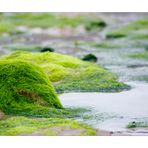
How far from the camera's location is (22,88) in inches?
461

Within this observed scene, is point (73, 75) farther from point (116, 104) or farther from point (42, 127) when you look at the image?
point (42, 127)

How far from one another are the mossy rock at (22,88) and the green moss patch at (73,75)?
6.67 feet

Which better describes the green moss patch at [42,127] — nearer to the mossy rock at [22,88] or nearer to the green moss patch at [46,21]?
the mossy rock at [22,88]

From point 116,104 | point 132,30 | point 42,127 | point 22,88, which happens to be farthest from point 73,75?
point 132,30

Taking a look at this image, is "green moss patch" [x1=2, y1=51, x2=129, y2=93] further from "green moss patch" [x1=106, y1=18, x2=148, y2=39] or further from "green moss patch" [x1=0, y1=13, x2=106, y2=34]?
"green moss patch" [x1=0, y1=13, x2=106, y2=34]

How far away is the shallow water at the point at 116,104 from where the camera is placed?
11.1 meters

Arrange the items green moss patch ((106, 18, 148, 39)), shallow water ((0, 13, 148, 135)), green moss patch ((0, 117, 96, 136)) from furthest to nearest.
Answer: green moss patch ((106, 18, 148, 39)), shallow water ((0, 13, 148, 135)), green moss patch ((0, 117, 96, 136))

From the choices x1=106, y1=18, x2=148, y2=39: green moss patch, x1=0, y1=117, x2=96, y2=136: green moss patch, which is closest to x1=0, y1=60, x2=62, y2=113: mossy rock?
x1=0, y1=117, x2=96, y2=136: green moss patch

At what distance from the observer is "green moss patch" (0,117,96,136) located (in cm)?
1041

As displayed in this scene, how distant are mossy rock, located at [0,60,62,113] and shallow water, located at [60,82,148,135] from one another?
76 cm

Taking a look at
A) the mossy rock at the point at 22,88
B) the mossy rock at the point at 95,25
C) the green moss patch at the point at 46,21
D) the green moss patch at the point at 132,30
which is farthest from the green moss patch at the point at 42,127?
the mossy rock at the point at 95,25
